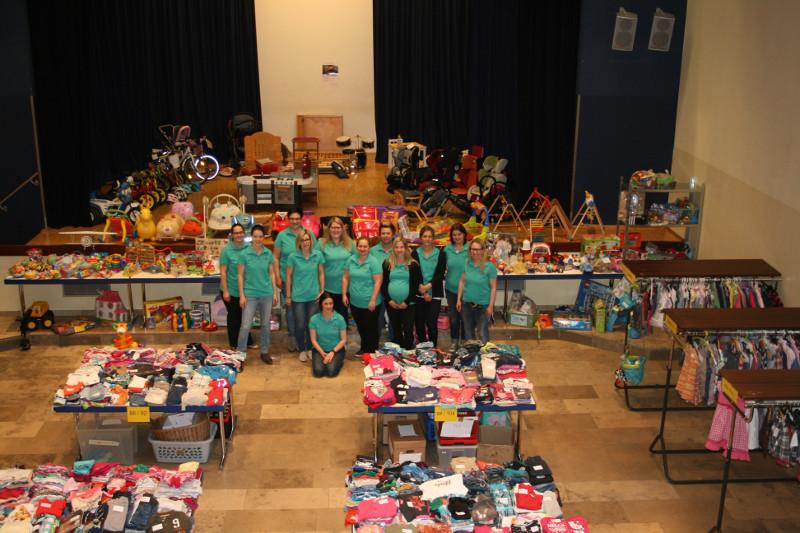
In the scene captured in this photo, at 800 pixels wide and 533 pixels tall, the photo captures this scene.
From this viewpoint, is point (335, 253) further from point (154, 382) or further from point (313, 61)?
point (313, 61)

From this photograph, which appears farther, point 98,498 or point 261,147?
point 261,147

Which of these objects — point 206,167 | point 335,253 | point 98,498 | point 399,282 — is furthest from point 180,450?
point 206,167

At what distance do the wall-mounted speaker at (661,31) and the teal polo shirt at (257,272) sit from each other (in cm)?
610

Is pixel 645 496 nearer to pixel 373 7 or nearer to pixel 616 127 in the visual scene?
pixel 616 127

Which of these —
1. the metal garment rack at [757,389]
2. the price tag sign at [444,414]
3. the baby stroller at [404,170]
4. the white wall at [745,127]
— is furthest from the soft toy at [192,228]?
the metal garment rack at [757,389]

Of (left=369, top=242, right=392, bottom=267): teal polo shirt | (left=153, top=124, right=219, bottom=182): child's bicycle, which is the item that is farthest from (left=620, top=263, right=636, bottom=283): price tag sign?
(left=153, top=124, right=219, bottom=182): child's bicycle

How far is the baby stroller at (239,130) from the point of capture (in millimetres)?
14872

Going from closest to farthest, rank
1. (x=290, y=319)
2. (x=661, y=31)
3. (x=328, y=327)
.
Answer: (x=328, y=327) → (x=290, y=319) → (x=661, y=31)

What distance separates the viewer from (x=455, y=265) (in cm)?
772

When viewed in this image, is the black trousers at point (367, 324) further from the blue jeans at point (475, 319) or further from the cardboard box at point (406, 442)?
the cardboard box at point (406, 442)

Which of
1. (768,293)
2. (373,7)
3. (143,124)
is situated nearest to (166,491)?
(768,293)

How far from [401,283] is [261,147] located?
21.6ft

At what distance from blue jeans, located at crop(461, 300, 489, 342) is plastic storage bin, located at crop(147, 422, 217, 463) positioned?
9.41 ft

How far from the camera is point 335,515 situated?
562 centimetres
